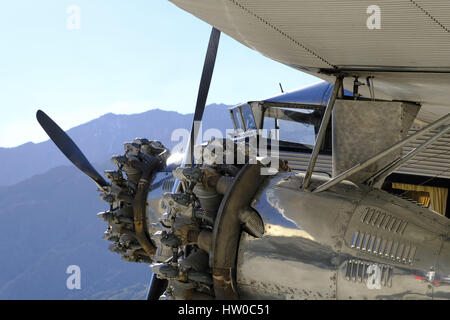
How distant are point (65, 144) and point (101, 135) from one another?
183724 mm

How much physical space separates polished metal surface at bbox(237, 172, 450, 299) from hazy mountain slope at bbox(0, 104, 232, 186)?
567 feet

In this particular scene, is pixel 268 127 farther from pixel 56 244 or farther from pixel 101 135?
pixel 101 135

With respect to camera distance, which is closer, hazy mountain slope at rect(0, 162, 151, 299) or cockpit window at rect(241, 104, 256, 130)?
cockpit window at rect(241, 104, 256, 130)

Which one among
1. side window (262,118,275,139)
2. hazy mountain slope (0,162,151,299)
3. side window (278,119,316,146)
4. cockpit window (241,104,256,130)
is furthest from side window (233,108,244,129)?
hazy mountain slope (0,162,151,299)

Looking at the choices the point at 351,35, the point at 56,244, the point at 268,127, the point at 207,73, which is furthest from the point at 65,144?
the point at 56,244

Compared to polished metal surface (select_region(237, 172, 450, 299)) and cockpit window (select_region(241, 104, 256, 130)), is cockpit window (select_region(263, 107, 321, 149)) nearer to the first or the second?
cockpit window (select_region(241, 104, 256, 130))

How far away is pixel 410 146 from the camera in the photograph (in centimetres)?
1152

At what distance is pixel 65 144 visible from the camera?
1020 centimetres

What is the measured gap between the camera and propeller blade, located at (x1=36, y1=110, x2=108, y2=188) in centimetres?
1006

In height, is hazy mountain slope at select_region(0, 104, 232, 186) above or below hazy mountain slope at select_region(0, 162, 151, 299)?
above

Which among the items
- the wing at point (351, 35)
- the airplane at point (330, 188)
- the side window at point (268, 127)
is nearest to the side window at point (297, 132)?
the side window at point (268, 127)
